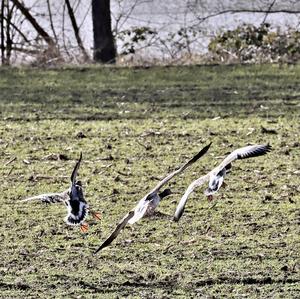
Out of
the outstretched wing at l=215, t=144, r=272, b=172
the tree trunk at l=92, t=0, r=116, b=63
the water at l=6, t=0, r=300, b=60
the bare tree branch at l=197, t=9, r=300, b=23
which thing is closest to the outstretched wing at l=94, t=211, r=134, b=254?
the outstretched wing at l=215, t=144, r=272, b=172

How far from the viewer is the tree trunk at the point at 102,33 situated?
62.5 ft

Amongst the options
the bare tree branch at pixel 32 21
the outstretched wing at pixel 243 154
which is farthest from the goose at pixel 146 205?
the bare tree branch at pixel 32 21

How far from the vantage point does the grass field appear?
6.41m

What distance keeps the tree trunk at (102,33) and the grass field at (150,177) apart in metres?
1.69

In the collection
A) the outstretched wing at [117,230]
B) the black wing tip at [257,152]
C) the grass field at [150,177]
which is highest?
the black wing tip at [257,152]

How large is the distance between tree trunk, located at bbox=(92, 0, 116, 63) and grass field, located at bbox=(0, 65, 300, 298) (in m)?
1.69

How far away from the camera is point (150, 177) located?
9.93 m

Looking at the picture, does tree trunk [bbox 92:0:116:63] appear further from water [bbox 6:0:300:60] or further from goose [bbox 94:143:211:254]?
goose [bbox 94:143:211:254]

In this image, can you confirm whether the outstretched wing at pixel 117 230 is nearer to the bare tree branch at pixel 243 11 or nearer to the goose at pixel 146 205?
the goose at pixel 146 205

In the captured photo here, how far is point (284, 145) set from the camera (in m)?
11.4

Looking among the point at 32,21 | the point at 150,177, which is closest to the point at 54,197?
the point at 150,177

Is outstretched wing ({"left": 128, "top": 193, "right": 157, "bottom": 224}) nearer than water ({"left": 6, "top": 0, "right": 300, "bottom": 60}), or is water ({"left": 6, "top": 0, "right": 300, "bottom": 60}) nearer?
outstretched wing ({"left": 128, "top": 193, "right": 157, "bottom": 224})

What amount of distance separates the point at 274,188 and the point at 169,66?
828 centimetres

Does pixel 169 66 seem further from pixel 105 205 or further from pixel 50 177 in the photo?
pixel 105 205
